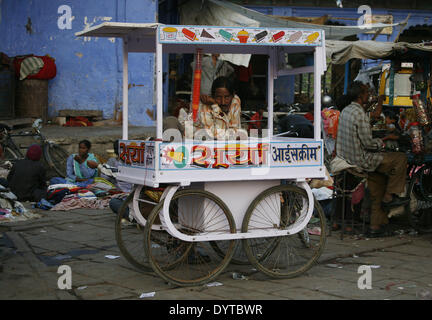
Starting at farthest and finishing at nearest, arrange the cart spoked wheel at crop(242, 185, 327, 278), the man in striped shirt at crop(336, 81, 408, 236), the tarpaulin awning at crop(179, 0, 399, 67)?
the tarpaulin awning at crop(179, 0, 399, 67), the man in striped shirt at crop(336, 81, 408, 236), the cart spoked wheel at crop(242, 185, 327, 278)

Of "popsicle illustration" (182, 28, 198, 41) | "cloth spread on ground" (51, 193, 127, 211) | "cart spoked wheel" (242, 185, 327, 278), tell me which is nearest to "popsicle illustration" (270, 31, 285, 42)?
"popsicle illustration" (182, 28, 198, 41)

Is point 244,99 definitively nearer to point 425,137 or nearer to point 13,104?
point 13,104

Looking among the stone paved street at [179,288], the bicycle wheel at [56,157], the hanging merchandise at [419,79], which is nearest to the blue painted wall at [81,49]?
the bicycle wheel at [56,157]

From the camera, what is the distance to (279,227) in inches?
212

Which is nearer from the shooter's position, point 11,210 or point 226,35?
point 226,35

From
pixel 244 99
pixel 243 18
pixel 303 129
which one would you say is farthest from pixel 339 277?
pixel 244 99

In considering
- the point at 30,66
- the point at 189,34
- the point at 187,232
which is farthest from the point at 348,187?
the point at 30,66

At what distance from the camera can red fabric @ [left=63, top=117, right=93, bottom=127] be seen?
12742 mm

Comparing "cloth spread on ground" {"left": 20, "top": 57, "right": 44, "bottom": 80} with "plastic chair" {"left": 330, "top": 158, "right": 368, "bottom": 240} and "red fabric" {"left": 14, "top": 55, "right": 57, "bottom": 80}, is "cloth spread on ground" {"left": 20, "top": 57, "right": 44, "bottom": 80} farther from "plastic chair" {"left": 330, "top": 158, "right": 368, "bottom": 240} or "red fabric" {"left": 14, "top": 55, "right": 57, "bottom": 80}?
"plastic chair" {"left": 330, "top": 158, "right": 368, "bottom": 240}

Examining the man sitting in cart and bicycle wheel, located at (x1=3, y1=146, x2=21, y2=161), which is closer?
the man sitting in cart

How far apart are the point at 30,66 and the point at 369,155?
7.81 meters

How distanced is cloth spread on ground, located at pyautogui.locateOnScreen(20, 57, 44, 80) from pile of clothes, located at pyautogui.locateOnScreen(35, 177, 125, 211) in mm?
3581
